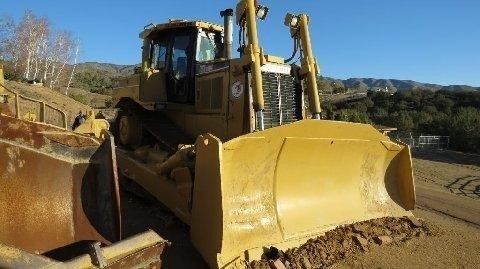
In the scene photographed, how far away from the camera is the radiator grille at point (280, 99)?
7.09 metres

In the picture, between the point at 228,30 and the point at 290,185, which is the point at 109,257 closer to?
the point at 290,185

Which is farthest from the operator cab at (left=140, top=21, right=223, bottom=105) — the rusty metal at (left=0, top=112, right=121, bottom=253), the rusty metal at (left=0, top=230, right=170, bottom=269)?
the rusty metal at (left=0, top=230, right=170, bottom=269)

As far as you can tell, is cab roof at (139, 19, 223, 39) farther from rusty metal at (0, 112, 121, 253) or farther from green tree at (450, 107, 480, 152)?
green tree at (450, 107, 480, 152)

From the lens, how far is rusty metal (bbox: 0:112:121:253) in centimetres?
406

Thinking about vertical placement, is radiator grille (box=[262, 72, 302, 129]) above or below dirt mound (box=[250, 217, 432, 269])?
above

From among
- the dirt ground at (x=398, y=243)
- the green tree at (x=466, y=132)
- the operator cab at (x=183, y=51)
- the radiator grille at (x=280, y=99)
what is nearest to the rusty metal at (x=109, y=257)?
the dirt ground at (x=398, y=243)

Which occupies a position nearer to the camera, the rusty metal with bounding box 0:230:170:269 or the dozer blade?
the rusty metal with bounding box 0:230:170:269

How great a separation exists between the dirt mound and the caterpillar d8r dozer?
0.39 feet

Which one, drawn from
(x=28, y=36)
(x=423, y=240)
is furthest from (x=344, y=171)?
(x=28, y=36)

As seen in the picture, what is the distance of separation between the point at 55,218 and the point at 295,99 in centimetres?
429

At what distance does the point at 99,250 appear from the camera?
3279mm

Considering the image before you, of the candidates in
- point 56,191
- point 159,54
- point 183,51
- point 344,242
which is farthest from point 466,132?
point 56,191

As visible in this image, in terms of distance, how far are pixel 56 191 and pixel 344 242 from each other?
3492mm

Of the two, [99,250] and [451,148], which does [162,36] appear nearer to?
[99,250]
